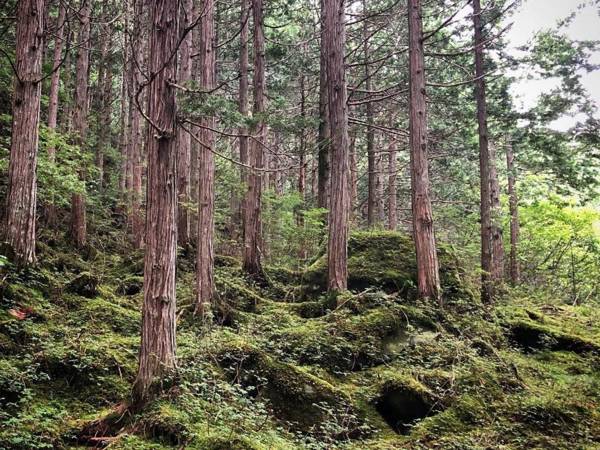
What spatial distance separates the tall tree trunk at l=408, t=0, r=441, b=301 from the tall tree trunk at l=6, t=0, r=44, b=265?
24.4ft

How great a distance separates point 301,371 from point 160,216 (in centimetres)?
293

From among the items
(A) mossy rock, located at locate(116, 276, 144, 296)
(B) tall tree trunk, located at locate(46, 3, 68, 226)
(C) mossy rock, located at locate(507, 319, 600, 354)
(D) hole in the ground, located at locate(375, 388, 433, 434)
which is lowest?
(D) hole in the ground, located at locate(375, 388, 433, 434)

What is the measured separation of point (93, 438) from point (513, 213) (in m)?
20.5

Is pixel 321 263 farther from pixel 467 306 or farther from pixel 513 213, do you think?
pixel 513 213

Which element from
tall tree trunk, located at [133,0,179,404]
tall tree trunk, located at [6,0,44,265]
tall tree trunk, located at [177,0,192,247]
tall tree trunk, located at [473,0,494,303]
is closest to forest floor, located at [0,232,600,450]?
tall tree trunk, located at [133,0,179,404]

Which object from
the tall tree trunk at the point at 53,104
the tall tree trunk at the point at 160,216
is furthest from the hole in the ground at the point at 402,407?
the tall tree trunk at the point at 53,104

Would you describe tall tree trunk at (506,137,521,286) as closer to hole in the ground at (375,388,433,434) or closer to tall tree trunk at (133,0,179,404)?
hole in the ground at (375,388,433,434)

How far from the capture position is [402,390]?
6.22 m

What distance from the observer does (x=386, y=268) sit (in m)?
11.1

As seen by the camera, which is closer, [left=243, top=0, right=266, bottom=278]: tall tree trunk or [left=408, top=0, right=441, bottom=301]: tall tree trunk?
[left=408, top=0, right=441, bottom=301]: tall tree trunk

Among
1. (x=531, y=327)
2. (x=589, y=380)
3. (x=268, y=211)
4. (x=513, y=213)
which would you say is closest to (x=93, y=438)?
(x=589, y=380)

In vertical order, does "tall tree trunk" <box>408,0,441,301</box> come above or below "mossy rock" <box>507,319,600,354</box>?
above

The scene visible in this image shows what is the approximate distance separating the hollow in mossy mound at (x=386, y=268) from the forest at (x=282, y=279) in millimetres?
49

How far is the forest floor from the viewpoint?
4430 millimetres
